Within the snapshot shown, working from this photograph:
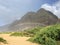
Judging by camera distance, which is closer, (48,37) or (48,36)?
(48,37)

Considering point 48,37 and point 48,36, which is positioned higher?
point 48,36

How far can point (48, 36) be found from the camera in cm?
1819

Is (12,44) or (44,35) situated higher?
→ (44,35)

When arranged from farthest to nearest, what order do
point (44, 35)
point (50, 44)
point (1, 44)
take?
1. point (44, 35)
2. point (50, 44)
3. point (1, 44)

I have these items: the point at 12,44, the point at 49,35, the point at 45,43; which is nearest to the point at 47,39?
the point at 45,43

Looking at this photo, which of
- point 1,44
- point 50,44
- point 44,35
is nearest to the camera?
point 1,44

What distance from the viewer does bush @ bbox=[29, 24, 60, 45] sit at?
16.7 m

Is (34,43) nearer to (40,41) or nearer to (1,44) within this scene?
(40,41)

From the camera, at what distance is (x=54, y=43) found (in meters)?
16.5

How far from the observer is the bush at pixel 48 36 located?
16.7m

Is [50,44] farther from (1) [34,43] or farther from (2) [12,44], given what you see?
(2) [12,44]

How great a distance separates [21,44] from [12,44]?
0.68 meters

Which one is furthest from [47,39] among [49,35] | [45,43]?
[49,35]

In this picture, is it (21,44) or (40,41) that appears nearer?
(21,44)
